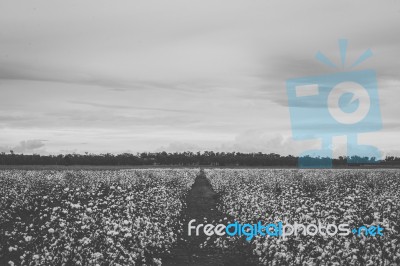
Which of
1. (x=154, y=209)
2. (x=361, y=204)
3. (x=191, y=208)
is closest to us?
(x=361, y=204)

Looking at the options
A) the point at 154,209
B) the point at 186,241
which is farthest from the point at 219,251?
A: the point at 154,209

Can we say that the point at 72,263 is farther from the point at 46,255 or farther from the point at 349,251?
the point at 349,251

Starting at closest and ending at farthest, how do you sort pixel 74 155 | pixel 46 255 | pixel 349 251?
pixel 349 251
pixel 46 255
pixel 74 155

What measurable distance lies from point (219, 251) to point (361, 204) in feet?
17.1

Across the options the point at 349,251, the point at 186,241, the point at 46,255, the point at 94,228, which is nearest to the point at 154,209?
the point at 186,241

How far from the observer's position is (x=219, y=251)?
13586 millimetres

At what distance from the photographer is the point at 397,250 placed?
7.40 metres

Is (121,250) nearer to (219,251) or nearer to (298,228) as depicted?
(298,228)

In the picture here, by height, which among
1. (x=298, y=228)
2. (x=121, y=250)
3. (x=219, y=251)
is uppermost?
(x=298, y=228)

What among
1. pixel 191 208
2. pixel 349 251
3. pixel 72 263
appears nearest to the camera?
pixel 349 251

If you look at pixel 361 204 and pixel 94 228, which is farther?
pixel 361 204

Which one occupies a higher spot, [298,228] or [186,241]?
[298,228]

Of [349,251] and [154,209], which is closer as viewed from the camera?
[349,251]

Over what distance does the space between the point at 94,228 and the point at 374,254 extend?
6.27m
